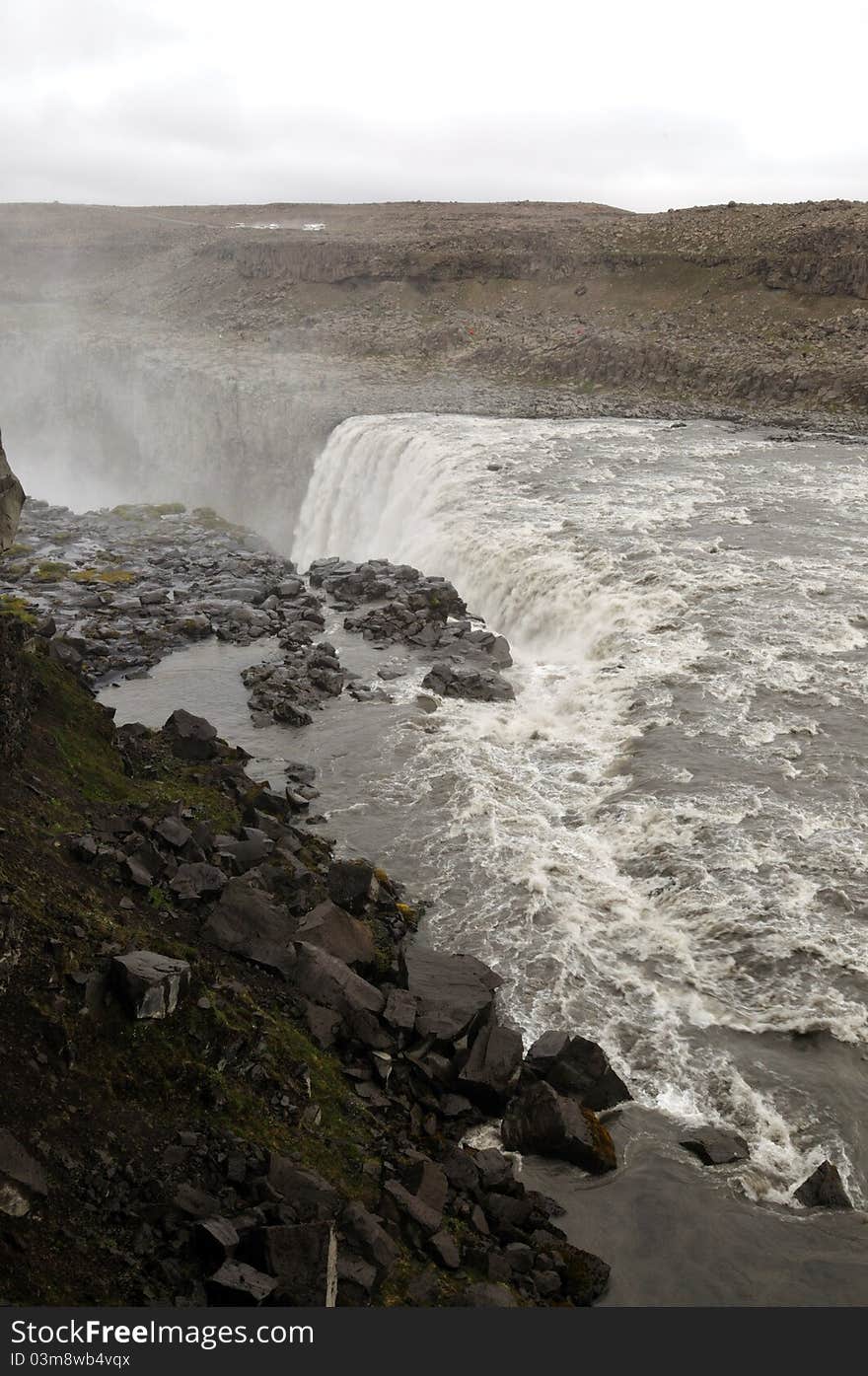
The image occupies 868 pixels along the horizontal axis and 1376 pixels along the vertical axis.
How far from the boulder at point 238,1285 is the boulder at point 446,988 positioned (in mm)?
4207

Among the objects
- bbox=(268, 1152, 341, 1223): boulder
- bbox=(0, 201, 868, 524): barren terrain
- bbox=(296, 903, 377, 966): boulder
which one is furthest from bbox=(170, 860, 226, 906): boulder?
bbox=(0, 201, 868, 524): barren terrain

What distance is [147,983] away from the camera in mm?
8891

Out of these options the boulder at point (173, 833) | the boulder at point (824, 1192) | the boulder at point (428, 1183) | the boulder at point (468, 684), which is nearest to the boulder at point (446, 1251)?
the boulder at point (428, 1183)

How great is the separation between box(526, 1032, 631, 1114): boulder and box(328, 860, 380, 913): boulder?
368 centimetres

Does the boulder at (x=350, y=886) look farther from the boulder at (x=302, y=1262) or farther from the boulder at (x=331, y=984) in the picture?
the boulder at (x=302, y=1262)

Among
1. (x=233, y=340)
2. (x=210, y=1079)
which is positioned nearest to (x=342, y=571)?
(x=210, y=1079)

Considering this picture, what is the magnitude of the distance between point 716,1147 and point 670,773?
7.89 meters

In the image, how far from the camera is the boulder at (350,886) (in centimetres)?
1396

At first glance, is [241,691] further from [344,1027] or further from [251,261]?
[251,261]

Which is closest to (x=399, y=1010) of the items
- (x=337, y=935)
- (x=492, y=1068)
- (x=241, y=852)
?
(x=492, y=1068)

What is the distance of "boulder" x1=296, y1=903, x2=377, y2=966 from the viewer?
478 inches

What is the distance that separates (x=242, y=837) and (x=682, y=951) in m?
6.18

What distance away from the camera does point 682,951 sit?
13711 millimetres

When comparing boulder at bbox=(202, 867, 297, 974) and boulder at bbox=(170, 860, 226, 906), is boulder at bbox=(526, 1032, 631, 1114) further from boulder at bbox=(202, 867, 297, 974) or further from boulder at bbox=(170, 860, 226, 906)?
boulder at bbox=(170, 860, 226, 906)
